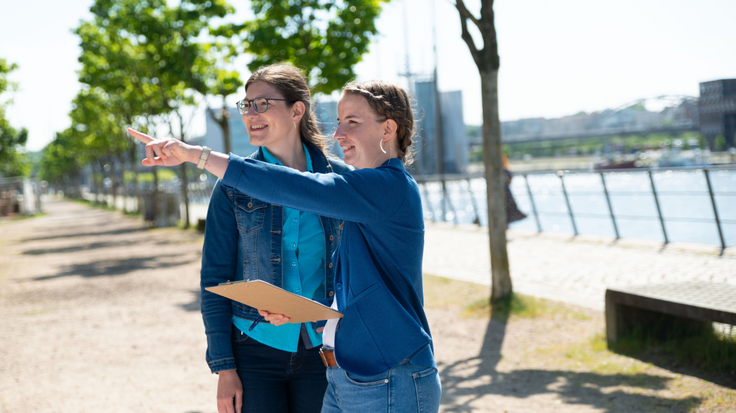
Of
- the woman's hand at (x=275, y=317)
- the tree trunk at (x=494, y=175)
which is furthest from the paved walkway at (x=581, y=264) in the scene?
the woman's hand at (x=275, y=317)

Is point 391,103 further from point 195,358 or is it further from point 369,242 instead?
point 195,358

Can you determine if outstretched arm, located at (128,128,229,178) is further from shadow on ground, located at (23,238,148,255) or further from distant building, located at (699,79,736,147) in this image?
distant building, located at (699,79,736,147)

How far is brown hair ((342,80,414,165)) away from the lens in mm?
1777

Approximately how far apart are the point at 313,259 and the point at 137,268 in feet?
36.1

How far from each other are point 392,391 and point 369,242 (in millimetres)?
408

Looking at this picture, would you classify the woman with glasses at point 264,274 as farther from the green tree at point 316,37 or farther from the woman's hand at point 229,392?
the green tree at point 316,37

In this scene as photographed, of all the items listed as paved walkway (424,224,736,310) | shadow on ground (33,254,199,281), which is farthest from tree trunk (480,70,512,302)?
shadow on ground (33,254,199,281)

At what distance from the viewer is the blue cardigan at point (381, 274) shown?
1.61 meters

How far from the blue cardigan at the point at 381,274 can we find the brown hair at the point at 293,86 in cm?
65

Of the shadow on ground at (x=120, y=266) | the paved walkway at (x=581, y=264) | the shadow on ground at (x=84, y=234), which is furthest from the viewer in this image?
the shadow on ground at (x=84, y=234)

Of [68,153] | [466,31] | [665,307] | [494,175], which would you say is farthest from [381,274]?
[68,153]

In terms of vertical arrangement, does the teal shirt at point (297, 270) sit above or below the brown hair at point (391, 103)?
below

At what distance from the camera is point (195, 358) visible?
5859 mm

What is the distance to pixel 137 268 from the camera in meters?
12.3
